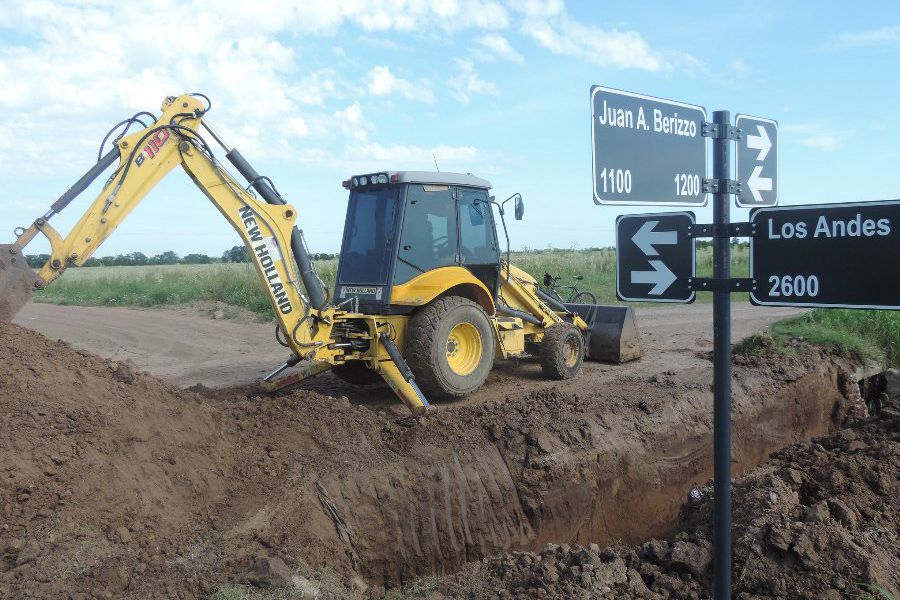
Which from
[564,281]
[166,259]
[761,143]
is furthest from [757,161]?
[166,259]

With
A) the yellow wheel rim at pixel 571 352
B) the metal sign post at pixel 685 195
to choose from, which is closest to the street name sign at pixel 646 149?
the metal sign post at pixel 685 195

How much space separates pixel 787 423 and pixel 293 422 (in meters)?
6.27

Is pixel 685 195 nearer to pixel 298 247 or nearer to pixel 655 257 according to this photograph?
pixel 655 257

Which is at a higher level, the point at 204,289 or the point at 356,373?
the point at 204,289

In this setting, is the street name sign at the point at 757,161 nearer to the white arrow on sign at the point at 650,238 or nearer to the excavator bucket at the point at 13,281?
the white arrow on sign at the point at 650,238

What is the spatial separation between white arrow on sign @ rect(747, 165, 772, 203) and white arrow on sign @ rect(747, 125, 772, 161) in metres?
0.06

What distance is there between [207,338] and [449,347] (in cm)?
815

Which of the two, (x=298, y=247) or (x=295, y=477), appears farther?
(x=298, y=247)

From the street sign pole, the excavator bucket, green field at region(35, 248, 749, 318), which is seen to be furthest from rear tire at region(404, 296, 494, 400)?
green field at region(35, 248, 749, 318)

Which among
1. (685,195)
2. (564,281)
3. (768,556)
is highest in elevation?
(685,195)

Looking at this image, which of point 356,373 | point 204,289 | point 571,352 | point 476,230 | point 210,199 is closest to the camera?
point 210,199

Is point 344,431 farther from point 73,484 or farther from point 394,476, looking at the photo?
point 73,484

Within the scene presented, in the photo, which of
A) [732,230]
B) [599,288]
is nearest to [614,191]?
[732,230]

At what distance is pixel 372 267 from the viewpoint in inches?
331
